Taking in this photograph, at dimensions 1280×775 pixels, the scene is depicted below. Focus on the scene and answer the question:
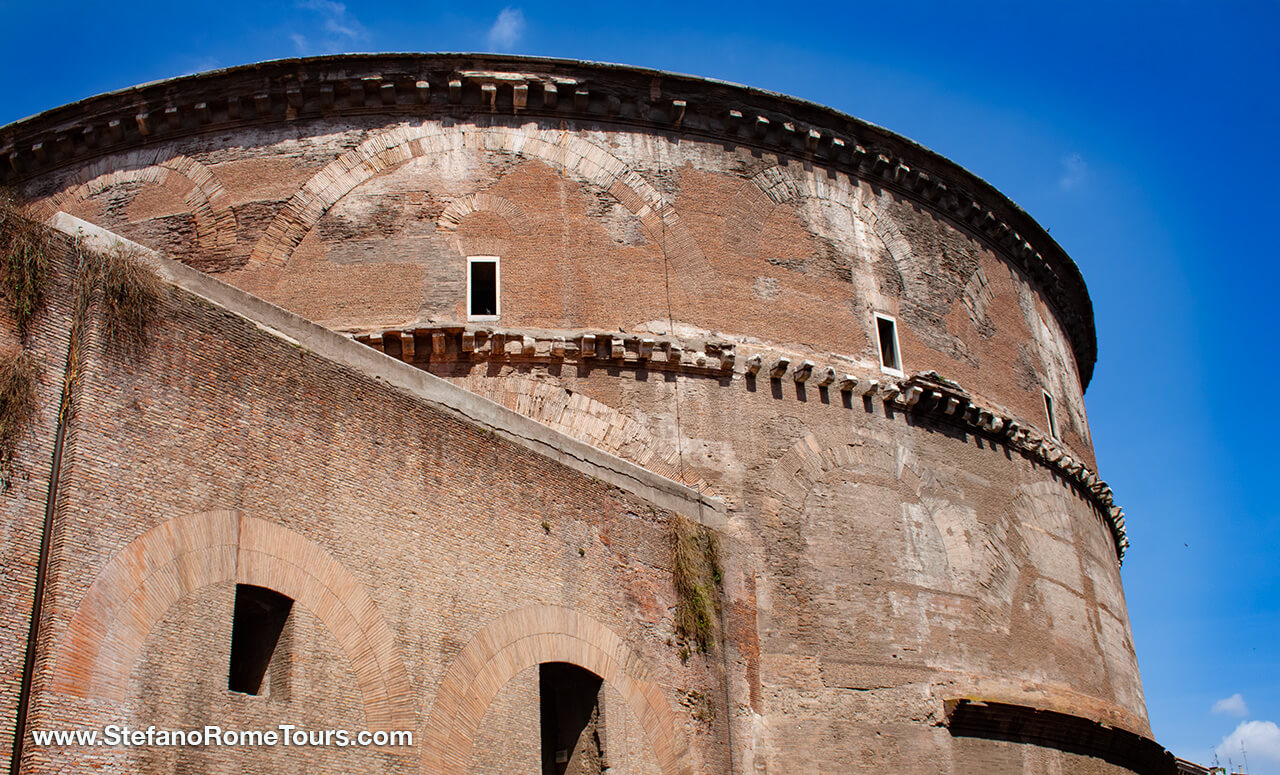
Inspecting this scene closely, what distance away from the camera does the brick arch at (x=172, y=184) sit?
13242mm

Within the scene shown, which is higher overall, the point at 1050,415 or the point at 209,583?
the point at 1050,415

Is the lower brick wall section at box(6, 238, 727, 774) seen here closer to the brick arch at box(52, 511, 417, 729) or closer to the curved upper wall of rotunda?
the brick arch at box(52, 511, 417, 729)

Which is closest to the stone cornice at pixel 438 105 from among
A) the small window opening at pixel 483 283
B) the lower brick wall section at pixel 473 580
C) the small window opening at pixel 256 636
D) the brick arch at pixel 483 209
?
the brick arch at pixel 483 209

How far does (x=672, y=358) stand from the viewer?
12.5 meters

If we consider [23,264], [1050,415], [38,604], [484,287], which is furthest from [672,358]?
[38,604]

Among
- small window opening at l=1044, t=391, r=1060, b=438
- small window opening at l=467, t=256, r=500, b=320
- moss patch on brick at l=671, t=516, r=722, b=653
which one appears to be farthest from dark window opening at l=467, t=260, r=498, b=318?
small window opening at l=1044, t=391, r=1060, b=438

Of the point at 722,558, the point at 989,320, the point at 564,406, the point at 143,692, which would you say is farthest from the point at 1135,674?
the point at 143,692

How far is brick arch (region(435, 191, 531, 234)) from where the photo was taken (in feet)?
42.8

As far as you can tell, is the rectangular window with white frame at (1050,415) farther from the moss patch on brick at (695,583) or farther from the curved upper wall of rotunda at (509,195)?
the moss patch on brick at (695,583)

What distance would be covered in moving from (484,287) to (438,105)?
2101 mm

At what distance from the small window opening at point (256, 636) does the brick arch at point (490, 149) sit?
21.5 ft

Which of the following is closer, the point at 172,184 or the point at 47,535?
the point at 47,535

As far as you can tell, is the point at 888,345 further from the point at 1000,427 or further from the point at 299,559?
the point at 299,559

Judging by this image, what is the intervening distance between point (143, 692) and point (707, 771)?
495cm
